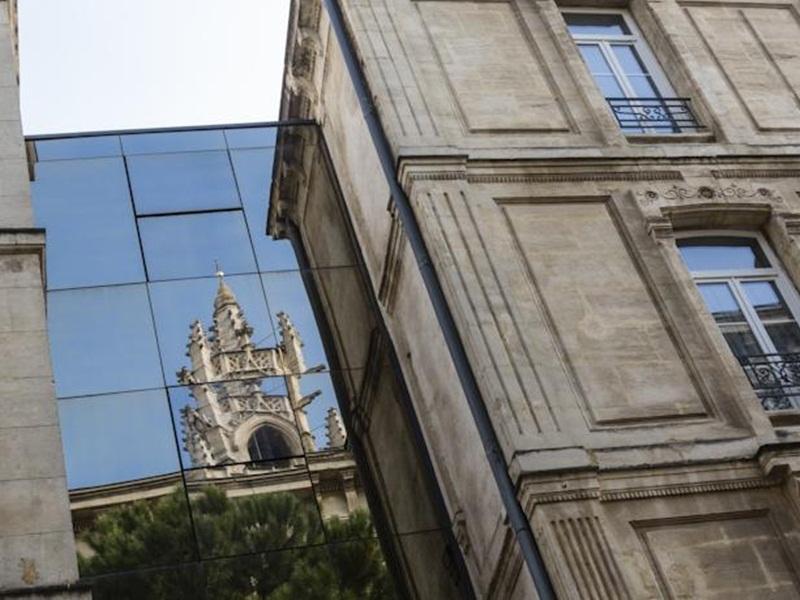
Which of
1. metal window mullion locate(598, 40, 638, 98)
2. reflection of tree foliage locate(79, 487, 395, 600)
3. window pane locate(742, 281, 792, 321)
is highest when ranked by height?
metal window mullion locate(598, 40, 638, 98)

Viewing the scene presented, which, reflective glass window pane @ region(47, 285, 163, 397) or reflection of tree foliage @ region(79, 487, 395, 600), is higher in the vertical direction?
reflective glass window pane @ region(47, 285, 163, 397)

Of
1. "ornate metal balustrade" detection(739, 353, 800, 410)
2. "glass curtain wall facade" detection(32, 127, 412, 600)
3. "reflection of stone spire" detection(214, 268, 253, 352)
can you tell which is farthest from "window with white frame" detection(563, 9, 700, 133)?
"reflection of stone spire" detection(214, 268, 253, 352)

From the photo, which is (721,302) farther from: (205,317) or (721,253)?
(205,317)

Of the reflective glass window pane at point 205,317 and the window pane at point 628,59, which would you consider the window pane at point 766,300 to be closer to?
the window pane at point 628,59

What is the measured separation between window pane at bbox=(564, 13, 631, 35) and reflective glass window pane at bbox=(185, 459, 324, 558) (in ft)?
21.6

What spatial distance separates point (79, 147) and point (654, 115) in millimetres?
6656

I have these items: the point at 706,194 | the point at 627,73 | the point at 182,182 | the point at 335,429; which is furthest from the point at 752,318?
the point at 182,182

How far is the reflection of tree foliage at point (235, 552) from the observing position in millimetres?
12188

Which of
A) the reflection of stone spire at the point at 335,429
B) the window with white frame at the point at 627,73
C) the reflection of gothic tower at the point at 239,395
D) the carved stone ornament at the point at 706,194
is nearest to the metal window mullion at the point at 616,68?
the window with white frame at the point at 627,73

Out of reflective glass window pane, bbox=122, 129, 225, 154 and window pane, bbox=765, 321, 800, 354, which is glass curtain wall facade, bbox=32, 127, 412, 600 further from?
window pane, bbox=765, 321, 800, 354

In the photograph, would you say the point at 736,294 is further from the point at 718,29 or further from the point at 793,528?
the point at 718,29

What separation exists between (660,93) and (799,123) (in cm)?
162

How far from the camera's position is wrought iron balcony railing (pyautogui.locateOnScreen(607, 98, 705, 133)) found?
1505 centimetres

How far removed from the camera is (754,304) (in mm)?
13602
